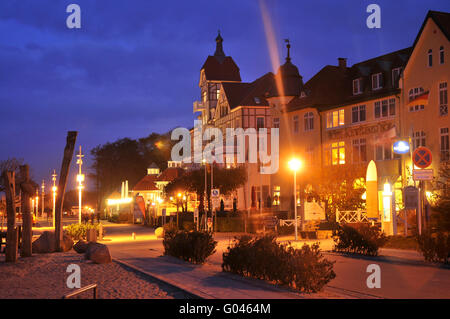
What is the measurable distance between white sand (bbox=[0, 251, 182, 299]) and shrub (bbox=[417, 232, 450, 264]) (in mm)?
9492

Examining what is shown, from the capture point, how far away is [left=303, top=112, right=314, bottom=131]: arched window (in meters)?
52.4

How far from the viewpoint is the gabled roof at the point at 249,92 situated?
223 feet

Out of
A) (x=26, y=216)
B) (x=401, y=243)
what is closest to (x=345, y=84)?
(x=401, y=243)

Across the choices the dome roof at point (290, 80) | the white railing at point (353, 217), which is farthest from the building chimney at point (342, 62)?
the white railing at point (353, 217)

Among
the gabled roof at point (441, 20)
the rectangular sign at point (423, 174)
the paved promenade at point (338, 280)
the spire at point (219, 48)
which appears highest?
the spire at point (219, 48)

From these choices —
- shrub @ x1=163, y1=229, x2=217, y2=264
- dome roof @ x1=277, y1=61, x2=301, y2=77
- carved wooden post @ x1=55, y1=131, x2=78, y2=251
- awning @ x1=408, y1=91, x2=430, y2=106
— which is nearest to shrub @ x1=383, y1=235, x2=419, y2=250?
shrub @ x1=163, y1=229, x2=217, y2=264

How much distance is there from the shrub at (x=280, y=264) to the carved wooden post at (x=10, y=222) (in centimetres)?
765

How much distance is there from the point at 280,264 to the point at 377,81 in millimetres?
35034

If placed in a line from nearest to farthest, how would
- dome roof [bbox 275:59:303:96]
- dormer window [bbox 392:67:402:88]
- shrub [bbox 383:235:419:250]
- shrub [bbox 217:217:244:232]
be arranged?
shrub [bbox 383:235:419:250] → dormer window [bbox 392:67:402:88] → shrub [bbox 217:217:244:232] → dome roof [bbox 275:59:303:96]

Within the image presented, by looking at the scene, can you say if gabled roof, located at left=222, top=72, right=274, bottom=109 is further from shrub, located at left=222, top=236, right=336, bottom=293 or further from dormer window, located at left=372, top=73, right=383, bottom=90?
shrub, located at left=222, top=236, right=336, bottom=293

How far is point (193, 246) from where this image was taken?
20.2 metres

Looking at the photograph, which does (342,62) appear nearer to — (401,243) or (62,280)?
(401,243)

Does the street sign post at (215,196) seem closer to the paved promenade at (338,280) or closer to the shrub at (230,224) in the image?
the shrub at (230,224)
